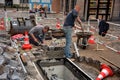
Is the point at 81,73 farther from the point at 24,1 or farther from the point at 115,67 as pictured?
the point at 24,1

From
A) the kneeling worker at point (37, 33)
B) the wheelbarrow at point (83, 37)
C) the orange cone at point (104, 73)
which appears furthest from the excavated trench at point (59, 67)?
the wheelbarrow at point (83, 37)

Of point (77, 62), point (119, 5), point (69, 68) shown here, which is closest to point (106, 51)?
point (77, 62)

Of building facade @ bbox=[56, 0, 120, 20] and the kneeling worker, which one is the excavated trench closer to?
the kneeling worker

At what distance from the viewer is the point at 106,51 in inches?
403

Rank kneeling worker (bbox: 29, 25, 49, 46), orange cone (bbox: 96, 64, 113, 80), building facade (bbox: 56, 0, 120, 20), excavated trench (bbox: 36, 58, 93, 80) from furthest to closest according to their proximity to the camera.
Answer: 1. building facade (bbox: 56, 0, 120, 20)
2. kneeling worker (bbox: 29, 25, 49, 46)
3. excavated trench (bbox: 36, 58, 93, 80)
4. orange cone (bbox: 96, 64, 113, 80)

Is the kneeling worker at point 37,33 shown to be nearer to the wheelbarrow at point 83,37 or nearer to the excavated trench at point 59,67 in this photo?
the excavated trench at point 59,67

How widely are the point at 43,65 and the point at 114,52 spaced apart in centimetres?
350

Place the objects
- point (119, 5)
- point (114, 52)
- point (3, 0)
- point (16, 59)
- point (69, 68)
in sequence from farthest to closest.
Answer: point (3, 0) → point (119, 5) → point (114, 52) → point (69, 68) → point (16, 59)

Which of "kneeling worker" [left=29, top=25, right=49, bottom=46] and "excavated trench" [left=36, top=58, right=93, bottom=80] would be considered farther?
"kneeling worker" [left=29, top=25, right=49, bottom=46]

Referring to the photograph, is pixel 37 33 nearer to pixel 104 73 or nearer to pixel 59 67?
pixel 59 67

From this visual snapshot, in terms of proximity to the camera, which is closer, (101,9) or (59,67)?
(59,67)

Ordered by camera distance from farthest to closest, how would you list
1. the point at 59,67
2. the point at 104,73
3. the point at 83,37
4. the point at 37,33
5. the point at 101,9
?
the point at 101,9, the point at 83,37, the point at 37,33, the point at 59,67, the point at 104,73

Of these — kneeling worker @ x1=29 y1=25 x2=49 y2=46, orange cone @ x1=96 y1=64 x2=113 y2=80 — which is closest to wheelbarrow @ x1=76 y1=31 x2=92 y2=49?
kneeling worker @ x1=29 y1=25 x2=49 y2=46

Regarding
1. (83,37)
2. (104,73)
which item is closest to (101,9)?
(83,37)
